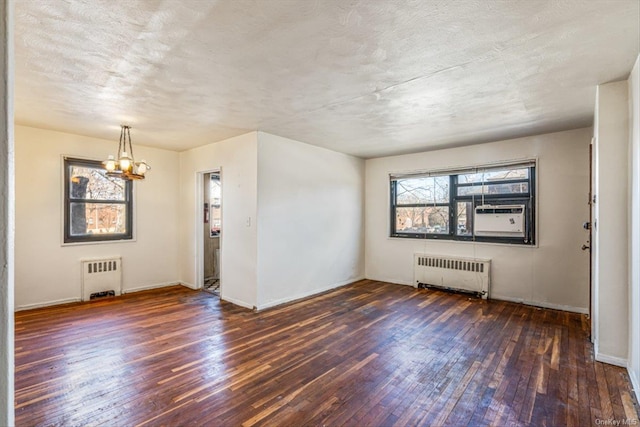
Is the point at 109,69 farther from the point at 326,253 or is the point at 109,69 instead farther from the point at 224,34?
the point at 326,253

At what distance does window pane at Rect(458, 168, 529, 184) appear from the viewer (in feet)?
15.3

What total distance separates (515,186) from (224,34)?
4.60 meters

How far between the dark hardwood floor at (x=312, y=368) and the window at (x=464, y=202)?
130cm

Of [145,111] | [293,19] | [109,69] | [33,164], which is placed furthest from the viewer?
[33,164]

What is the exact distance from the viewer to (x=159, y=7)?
173cm

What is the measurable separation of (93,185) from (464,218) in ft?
20.1

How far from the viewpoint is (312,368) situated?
2.69m

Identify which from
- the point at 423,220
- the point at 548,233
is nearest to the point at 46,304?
the point at 423,220

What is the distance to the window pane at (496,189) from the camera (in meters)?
4.66

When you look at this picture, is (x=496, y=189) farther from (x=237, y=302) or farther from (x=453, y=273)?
(x=237, y=302)

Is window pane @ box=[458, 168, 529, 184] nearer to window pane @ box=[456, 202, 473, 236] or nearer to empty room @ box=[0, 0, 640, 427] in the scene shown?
empty room @ box=[0, 0, 640, 427]

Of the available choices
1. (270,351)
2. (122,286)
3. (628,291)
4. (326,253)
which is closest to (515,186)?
(628,291)

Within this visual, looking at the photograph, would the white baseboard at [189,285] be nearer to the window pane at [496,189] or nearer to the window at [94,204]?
the window at [94,204]

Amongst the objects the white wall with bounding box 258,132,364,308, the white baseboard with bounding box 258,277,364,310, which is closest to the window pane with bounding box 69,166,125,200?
the white wall with bounding box 258,132,364,308
